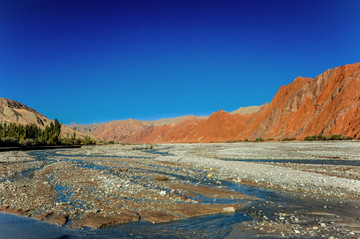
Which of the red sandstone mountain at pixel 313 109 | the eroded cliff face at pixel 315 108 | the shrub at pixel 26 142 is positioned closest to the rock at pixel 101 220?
the red sandstone mountain at pixel 313 109

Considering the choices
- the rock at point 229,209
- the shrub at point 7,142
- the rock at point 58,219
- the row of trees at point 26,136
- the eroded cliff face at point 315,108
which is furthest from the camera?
the eroded cliff face at point 315,108

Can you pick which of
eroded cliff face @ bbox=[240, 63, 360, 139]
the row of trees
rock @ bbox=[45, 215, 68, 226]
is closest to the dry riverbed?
rock @ bbox=[45, 215, 68, 226]

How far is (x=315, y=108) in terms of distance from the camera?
9606cm

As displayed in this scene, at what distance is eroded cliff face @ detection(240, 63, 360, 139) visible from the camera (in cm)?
7381

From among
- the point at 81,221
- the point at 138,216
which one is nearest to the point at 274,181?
the point at 138,216

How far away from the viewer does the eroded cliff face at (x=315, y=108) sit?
73812 millimetres

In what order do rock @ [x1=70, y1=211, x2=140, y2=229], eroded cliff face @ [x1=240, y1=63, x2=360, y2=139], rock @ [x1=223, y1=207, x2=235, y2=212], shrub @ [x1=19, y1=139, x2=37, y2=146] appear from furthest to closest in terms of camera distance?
eroded cliff face @ [x1=240, y1=63, x2=360, y2=139]
shrub @ [x1=19, y1=139, x2=37, y2=146]
rock @ [x1=223, y1=207, x2=235, y2=212]
rock @ [x1=70, y1=211, x2=140, y2=229]

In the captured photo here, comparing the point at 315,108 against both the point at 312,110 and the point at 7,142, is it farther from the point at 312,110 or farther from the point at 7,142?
the point at 7,142

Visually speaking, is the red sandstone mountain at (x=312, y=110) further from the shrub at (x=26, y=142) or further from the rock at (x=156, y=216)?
the shrub at (x=26, y=142)

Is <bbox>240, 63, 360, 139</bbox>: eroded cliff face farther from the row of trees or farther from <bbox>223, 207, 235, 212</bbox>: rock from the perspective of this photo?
the row of trees

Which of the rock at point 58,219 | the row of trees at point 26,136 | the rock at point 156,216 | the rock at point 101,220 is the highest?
the row of trees at point 26,136

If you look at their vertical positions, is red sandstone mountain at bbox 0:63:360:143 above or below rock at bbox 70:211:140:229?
above

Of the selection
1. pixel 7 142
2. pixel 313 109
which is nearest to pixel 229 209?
pixel 7 142

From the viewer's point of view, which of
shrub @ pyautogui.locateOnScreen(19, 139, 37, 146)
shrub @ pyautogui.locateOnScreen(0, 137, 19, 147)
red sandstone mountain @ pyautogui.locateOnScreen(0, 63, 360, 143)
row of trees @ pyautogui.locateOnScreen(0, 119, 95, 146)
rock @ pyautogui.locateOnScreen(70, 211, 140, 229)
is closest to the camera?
rock @ pyautogui.locateOnScreen(70, 211, 140, 229)
